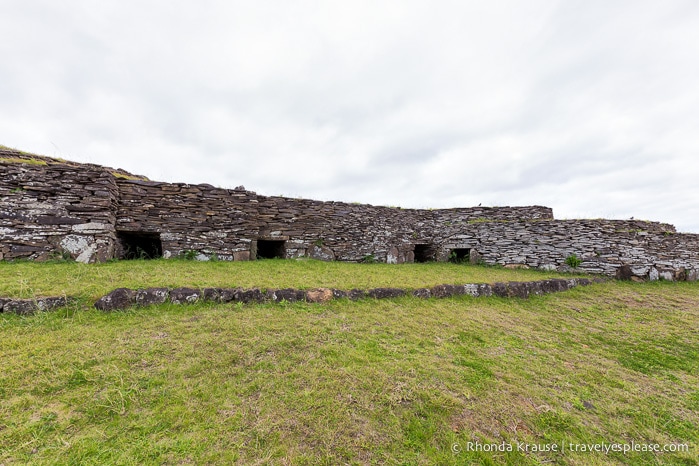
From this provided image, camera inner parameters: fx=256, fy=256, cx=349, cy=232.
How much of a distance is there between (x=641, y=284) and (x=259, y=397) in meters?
12.8

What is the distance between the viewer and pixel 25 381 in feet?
8.92

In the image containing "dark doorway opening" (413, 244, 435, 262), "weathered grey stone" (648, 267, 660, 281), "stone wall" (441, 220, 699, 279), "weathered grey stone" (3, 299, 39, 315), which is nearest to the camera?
"weathered grey stone" (3, 299, 39, 315)

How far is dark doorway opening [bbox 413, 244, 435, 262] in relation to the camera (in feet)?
40.9

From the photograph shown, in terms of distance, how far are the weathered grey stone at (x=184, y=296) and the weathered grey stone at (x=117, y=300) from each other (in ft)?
1.92

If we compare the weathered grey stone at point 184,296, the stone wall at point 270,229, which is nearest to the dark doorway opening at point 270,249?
the stone wall at point 270,229

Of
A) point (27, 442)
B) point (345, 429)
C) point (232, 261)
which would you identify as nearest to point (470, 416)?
point (345, 429)

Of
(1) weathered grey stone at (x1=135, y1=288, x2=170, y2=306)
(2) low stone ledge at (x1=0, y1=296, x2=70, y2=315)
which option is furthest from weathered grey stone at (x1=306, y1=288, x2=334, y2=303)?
(2) low stone ledge at (x1=0, y1=296, x2=70, y2=315)

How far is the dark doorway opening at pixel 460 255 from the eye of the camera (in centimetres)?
1184

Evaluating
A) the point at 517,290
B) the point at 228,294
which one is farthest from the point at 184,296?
Result: the point at 517,290

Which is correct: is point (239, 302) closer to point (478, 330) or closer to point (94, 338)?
point (94, 338)

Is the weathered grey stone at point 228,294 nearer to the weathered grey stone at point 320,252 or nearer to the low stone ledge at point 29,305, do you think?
the low stone ledge at point 29,305

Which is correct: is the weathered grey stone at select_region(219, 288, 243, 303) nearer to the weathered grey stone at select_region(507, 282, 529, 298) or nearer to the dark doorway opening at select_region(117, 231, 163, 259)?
the dark doorway opening at select_region(117, 231, 163, 259)

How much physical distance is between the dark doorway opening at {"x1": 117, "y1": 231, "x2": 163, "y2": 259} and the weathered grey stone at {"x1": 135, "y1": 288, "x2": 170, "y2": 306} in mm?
3988

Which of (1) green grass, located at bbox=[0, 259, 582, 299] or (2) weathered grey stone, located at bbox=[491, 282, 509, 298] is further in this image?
(2) weathered grey stone, located at bbox=[491, 282, 509, 298]
